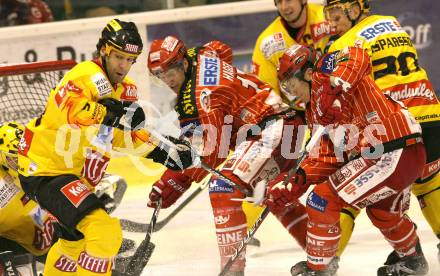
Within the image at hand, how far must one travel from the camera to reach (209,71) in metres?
4.35

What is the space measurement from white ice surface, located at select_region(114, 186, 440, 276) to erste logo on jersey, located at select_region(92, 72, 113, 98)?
1186 millimetres

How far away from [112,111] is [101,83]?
137 mm

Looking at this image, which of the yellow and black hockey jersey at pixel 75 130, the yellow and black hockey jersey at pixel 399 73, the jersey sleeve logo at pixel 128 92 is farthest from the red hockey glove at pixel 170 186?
the yellow and black hockey jersey at pixel 399 73

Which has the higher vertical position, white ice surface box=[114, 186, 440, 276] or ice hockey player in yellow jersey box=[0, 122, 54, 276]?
ice hockey player in yellow jersey box=[0, 122, 54, 276]

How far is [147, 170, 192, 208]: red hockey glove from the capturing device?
181 inches

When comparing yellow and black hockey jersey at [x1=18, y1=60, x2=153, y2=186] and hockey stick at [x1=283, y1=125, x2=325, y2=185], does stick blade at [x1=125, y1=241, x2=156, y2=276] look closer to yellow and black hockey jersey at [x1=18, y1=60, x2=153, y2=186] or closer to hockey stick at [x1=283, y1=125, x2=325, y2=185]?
yellow and black hockey jersey at [x1=18, y1=60, x2=153, y2=186]

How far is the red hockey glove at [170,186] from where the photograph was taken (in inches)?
181

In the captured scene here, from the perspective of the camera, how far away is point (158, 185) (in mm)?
4637

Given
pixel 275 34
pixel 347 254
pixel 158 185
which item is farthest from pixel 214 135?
pixel 275 34

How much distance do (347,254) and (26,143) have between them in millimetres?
1834

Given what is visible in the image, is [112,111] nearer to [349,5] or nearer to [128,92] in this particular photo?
[128,92]

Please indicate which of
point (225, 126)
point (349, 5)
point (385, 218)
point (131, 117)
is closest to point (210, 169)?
point (225, 126)

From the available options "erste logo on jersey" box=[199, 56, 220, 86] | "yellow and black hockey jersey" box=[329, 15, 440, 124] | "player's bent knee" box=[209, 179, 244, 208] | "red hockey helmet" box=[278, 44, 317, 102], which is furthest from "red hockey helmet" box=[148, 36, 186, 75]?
"yellow and black hockey jersey" box=[329, 15, 440, 124]

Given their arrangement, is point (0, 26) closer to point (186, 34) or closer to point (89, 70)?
point (186, 34)
